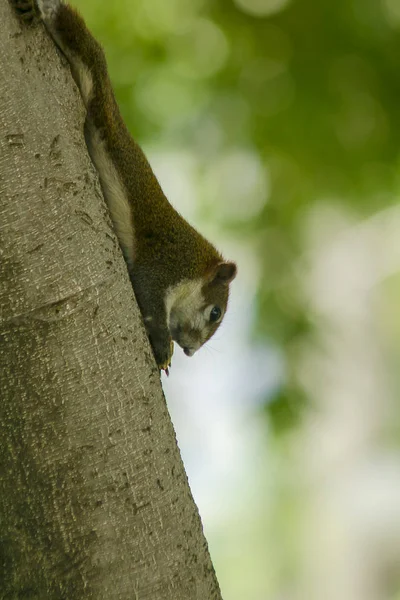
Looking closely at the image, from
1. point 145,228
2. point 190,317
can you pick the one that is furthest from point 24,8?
point 190,317

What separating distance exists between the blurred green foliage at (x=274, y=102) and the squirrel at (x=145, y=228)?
2.28 metres

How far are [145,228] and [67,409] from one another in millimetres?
1906

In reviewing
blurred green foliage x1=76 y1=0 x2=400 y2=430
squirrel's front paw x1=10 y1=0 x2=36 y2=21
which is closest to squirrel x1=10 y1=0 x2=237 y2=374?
squirrel's front paw x1=10 y1=0 x2=36 y2=21

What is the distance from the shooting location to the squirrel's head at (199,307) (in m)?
5.07

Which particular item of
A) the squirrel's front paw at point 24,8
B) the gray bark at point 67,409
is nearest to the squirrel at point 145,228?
the squirrel's front paw at point 24,8

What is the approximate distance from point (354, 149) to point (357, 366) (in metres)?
2.47

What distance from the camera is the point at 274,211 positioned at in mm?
7816

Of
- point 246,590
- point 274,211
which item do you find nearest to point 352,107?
point 274,211

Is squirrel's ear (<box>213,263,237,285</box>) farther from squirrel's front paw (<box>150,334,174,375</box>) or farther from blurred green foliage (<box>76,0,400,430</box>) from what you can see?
blurred green foliage (<box>76,0,400,430</box>)

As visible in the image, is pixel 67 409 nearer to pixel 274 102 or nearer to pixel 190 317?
pixel 190 317

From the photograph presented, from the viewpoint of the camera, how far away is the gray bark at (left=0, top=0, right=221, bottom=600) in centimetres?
269

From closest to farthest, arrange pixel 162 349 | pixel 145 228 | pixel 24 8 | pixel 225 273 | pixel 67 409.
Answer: pixel 67 409
pixel 24 8
pixel 162 349
pixel 145 228
pixel 225 273

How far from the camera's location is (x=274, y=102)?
7375 mm

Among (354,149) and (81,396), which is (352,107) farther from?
(81,396)
